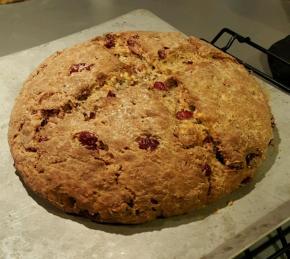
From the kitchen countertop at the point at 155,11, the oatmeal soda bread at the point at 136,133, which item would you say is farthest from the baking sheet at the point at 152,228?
the kitchen countertop at the point at 155,11

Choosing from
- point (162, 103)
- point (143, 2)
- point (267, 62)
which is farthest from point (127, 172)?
point (143, 2)

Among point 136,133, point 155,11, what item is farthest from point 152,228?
point 155,11

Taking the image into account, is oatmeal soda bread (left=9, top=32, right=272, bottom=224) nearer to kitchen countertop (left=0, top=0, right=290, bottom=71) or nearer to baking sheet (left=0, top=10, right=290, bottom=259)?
baking sheet (left=0, top=10, right=290, bottom=259)

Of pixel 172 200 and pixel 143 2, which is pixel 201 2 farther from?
pixel 172 200

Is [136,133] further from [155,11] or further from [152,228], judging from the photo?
[155,11]

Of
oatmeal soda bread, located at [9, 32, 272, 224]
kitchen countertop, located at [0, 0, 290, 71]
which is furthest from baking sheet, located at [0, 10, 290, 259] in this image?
kitchen countertop, located at [0, 0, 290, 71]

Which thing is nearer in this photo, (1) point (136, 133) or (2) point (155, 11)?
(1) point (136, 133)
